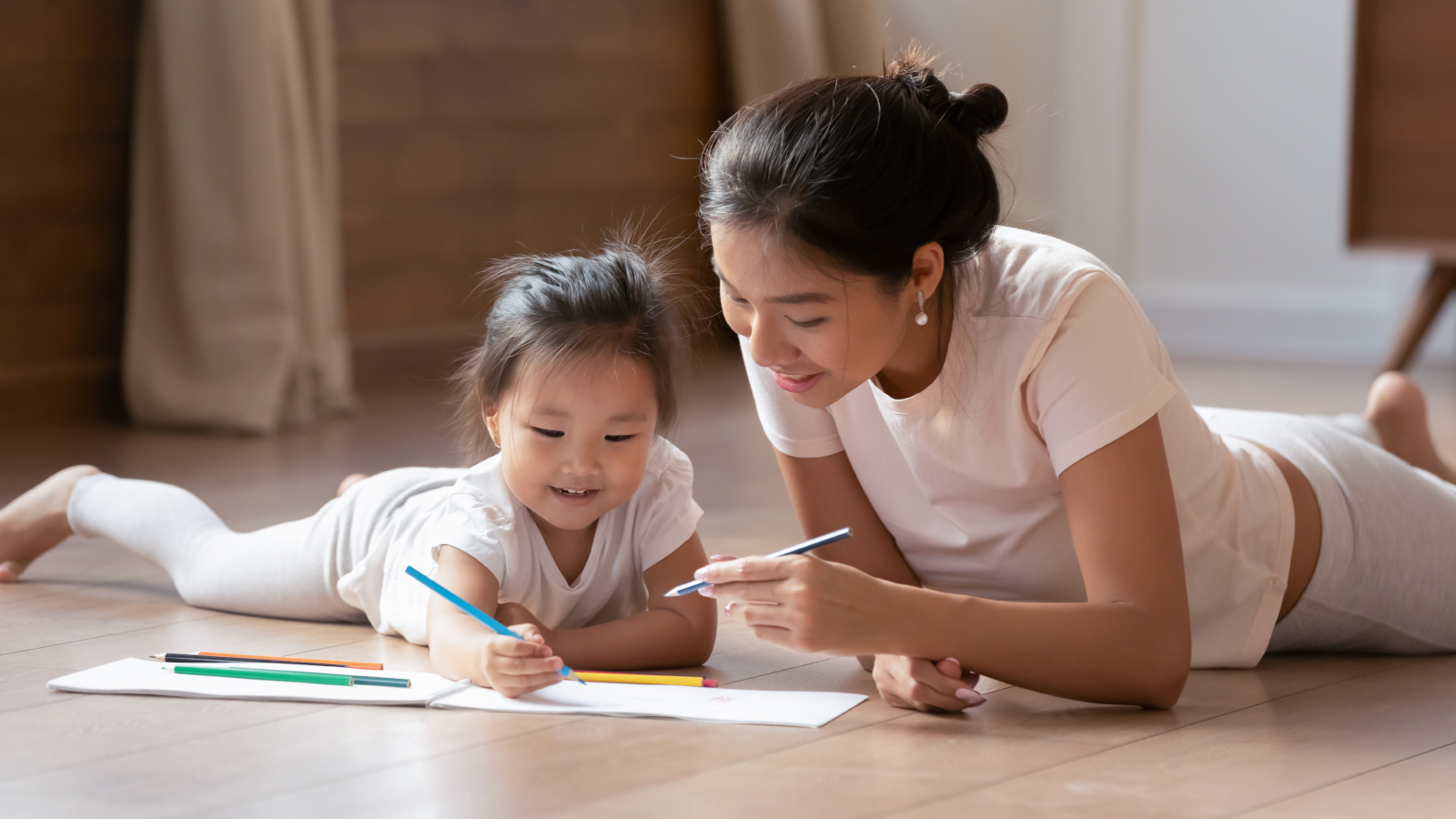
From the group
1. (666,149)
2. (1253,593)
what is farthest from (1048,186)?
(1253,593)

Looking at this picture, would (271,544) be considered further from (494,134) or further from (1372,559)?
(494,134)

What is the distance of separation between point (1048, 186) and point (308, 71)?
8.12ft

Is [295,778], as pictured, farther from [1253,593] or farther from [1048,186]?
[1048,186]

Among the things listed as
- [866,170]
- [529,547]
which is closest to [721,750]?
[529,547]

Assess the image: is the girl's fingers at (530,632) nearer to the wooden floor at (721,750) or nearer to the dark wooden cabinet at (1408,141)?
the wooden floor at (721,750)

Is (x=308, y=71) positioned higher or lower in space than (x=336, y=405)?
higher

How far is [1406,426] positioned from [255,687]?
1495 mm

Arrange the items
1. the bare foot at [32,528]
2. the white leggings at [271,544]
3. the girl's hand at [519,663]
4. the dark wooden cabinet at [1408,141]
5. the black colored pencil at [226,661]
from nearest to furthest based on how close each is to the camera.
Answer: the girl's hand at [519,663]
the black colored pencil at [226,661]
the white leggings at [271,544]
the bare foot at [32,528]
the dark wooden cabinet at [1408,141]

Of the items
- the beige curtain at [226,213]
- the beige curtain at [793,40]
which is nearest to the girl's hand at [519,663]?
the beige curtain at [226,213]

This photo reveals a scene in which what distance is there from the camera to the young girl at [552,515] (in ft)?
4.68

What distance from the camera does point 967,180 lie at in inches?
49.0

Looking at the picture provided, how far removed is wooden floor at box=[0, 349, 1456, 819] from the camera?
3.59 ft

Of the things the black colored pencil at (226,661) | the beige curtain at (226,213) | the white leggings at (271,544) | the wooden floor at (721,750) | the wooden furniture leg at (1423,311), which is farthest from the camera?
the wooden furniture leg at (1423,311)

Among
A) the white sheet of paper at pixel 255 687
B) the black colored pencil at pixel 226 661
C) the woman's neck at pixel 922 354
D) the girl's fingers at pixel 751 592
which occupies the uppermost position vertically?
the woman's neck at pixel 922 354
